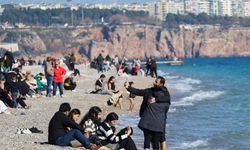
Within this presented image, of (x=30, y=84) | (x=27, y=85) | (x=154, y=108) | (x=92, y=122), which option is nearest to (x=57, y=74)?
(x=27, y=85)

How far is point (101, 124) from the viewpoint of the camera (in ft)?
45.8

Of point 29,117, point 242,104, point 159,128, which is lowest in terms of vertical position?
point 242,104

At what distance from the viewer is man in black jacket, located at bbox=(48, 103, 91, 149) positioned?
1414cm

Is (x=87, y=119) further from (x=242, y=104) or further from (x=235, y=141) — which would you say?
(x=242, y=104)

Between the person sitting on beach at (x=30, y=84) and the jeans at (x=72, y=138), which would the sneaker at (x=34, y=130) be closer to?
the jeans at (x=72, y=138)

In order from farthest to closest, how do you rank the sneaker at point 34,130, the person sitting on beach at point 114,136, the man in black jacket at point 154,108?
the sneaker at point 34,130 < the person sitting on beach at point 114,136 < the man in black jacket at point 154,108

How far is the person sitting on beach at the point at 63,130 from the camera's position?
1414 cm

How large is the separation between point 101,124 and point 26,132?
3215 mm

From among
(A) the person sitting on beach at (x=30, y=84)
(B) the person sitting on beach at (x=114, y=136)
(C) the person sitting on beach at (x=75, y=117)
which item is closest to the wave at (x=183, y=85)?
(A) the person sitting on beach at (x=30, y=84)

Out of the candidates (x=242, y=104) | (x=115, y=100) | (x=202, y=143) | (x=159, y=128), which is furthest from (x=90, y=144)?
(x=242, y=104)

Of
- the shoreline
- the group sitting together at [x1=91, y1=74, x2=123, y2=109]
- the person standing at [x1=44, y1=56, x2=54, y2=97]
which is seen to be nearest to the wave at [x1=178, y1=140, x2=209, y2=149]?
the shoreline

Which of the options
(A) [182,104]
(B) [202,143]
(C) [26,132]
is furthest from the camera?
(A) [182,104]

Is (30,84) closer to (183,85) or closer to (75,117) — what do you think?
(75,117)

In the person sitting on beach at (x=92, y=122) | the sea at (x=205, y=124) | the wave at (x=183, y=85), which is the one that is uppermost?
the person sitting on beach at (x=92, y=122)
